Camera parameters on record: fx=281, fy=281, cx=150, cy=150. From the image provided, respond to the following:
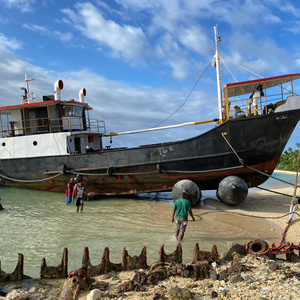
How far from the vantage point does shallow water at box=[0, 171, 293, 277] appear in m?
5.91

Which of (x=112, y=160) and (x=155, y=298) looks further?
(x=112, y=160)

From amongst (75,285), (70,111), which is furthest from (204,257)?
(70,111)

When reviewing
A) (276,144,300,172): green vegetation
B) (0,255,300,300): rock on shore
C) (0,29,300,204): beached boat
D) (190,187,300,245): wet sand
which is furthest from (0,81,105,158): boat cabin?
(276,144,300,172): green vegetation

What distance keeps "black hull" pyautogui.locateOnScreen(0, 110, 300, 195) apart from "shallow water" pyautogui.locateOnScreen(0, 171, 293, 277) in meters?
1.10

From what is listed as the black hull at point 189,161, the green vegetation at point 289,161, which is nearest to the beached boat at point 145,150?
the black hull at point 189,161

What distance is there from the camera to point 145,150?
1137cm

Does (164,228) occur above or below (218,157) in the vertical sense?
below

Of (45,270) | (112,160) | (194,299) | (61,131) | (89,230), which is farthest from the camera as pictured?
(61,131)

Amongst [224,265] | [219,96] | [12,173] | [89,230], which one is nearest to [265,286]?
[224,265]

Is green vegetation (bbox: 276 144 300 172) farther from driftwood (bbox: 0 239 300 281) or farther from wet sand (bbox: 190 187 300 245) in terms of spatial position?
driftwood (bbox: 0 239 300 281)

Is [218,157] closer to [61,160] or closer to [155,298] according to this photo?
[61,160]

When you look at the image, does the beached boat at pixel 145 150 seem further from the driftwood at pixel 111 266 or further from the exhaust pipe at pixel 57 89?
the driftwood at pixel 111 266

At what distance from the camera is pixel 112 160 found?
11.8 meters

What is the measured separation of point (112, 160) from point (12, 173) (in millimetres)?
5784
